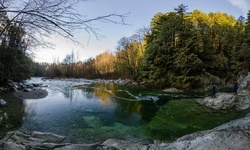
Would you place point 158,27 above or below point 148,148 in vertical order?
above

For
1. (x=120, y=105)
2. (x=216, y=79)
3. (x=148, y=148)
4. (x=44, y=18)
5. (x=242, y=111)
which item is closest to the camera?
(x=44, y=18)

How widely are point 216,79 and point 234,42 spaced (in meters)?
12.3

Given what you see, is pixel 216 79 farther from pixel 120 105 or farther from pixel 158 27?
pixel 120 105

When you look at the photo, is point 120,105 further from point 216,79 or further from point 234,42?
point 234,42

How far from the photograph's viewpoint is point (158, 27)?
39469 mm

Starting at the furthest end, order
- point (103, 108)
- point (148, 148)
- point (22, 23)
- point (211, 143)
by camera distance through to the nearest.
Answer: point (103, 108)
point (148, 148)
point (211, 143)
point (22, 23)

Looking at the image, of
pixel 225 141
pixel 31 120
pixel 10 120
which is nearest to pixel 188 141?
pixel 225 141

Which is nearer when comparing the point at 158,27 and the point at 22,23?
the point at 22,23

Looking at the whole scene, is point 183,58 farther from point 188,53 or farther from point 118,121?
point 118,121

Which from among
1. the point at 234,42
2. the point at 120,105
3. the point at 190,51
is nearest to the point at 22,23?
the point at 120,105

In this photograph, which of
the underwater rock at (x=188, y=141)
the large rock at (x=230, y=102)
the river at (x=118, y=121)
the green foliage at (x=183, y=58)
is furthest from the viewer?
the green foliage at (x=183, y=58)

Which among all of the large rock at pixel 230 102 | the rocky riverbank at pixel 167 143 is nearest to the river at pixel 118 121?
the large rock at pixel 230 102

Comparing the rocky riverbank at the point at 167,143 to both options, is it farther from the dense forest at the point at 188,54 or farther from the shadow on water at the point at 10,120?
the dense forest at the point at 188,54

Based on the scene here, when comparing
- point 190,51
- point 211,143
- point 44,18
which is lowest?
point 211,143
